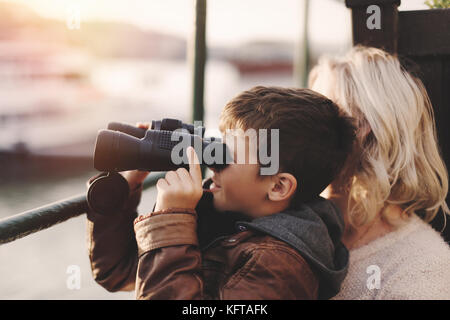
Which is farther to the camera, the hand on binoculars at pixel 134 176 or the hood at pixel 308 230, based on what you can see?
the hand on binoculars at pixel 134 176

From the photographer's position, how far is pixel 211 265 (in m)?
0.90

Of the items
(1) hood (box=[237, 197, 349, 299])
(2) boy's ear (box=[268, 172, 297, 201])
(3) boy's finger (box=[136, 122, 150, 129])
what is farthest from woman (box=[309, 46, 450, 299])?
(3) boy's finger (box=[136, 122, 150, 129])

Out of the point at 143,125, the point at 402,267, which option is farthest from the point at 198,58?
the point at 402,267

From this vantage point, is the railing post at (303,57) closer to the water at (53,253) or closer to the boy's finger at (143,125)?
the water at (53,253)

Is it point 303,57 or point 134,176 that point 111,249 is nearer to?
point 134,176

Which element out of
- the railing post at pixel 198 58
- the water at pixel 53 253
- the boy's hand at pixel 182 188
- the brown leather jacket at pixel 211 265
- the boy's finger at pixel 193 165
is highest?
the railing post at pixel 198 58

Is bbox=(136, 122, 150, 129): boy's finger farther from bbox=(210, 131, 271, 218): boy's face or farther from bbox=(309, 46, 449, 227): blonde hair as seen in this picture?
bbox=(309, 46, 449, 227): blonde hair

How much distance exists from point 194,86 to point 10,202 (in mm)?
6313

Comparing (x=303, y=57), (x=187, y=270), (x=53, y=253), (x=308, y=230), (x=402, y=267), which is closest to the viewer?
(x=187, y=270)

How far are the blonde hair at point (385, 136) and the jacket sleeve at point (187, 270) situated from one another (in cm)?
35

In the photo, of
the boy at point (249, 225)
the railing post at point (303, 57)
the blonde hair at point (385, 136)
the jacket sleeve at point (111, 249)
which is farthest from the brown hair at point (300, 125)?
the railing post at point (303, 57)

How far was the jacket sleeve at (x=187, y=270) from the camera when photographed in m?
0.79

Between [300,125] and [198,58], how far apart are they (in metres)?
Answer: 0.48
